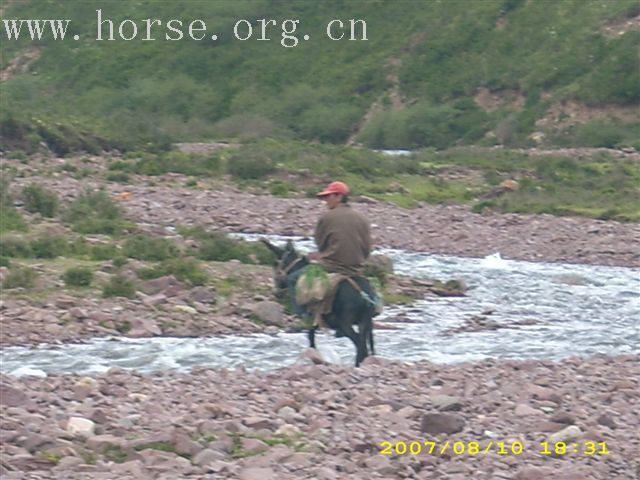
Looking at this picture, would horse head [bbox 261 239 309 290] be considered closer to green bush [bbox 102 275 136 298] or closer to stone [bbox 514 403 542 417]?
green bush [bbox 102 275 136 298]

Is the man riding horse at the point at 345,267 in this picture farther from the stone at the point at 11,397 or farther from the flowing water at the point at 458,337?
the stone at the point at 11,397

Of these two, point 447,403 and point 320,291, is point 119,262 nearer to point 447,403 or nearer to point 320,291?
point 320,291

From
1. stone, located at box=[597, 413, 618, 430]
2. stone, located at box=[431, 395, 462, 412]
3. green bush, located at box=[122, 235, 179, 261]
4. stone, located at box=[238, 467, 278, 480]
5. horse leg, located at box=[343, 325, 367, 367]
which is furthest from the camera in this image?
green bush, located at box=[122, 235, 179, 261]

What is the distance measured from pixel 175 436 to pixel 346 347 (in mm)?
6160

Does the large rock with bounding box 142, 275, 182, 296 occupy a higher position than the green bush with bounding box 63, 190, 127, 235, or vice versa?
the green bush with bounding box 63, 190, 127, 235

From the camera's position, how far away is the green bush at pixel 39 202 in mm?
25109

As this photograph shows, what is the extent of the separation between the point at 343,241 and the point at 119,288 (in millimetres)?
5073

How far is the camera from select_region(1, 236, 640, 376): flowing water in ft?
48.7

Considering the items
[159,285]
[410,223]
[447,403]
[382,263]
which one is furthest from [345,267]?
[410,223]

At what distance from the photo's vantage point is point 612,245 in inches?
1083

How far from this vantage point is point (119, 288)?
17766 mm

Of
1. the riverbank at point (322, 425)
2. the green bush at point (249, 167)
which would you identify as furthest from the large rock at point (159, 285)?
the green bush at point (249, 167)

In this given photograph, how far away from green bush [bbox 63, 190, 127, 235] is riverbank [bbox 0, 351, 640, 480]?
35.3 feet

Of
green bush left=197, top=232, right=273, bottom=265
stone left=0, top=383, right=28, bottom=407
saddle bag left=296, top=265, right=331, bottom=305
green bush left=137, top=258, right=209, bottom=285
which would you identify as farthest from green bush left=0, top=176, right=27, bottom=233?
stone left=0, top=383, right=28, bottom=407
